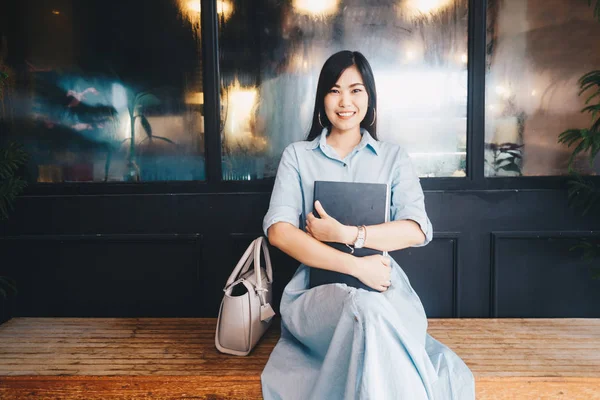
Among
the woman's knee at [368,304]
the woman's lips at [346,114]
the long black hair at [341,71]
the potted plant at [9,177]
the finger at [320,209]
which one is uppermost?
the long black hair at [341,71]

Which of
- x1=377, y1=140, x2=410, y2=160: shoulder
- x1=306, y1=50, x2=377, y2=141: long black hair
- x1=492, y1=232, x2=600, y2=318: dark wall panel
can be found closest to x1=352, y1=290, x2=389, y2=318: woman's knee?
x1=377, y1=140, x2=410, y2=160: shoulder

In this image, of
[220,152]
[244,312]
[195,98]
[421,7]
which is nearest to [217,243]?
[220,152]

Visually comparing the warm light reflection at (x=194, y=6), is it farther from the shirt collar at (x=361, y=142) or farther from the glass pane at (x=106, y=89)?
the shirt collar at (x=361, y=142)

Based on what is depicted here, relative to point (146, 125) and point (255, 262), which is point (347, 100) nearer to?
point (255, 262)

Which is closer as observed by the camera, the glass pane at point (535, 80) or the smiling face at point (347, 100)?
the smiling face at point (347, 100)

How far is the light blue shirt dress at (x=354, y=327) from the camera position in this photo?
5.17 ft

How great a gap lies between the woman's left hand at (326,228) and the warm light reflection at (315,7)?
1.39 meters

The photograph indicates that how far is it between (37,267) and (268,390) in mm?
1865

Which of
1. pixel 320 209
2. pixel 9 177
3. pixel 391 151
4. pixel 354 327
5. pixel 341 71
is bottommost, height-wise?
pixel 354 327

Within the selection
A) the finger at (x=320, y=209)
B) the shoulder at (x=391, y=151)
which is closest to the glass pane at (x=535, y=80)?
the shoulder at (x=391, y=151)

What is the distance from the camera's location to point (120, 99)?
2777mm

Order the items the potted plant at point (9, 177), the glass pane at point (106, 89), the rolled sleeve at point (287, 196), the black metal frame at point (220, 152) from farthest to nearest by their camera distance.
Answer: the glass pane at point (106, 89), the black metal frame at point (220, 152), the potted plant at point (9, 177), the rolled sleeve at point (287, 196)

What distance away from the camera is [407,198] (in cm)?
206

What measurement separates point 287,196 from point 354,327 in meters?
0.71
